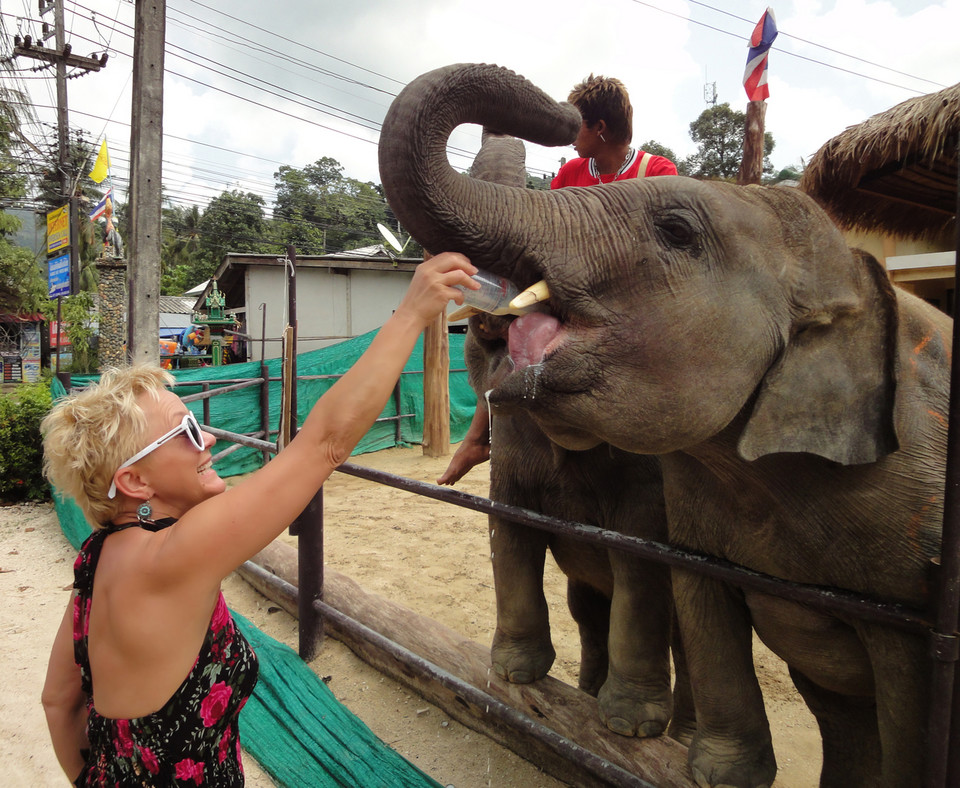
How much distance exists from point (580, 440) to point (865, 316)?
0.67 m

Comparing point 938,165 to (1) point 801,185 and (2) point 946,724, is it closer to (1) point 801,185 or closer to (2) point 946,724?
(1) point 801,185

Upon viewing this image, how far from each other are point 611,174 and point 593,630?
1964 millimetres

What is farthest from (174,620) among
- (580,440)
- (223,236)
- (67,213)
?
(223,236)

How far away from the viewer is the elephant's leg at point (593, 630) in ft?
10.2

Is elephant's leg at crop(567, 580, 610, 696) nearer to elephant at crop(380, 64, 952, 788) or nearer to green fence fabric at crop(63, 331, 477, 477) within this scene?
elephant at crop(380, 64, 952, 788)

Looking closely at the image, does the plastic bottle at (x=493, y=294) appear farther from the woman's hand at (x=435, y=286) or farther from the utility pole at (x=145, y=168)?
the utility pole at (x=145, y=168)

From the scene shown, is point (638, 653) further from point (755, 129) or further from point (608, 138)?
point (755, 129)

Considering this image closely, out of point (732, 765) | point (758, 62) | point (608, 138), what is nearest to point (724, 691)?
point (732, 765)

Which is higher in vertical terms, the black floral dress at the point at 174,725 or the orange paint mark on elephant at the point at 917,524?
the orange paint mark on elephant at the point at 917,524

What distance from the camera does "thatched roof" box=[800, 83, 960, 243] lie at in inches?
61.0

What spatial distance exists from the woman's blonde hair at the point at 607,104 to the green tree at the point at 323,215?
36929 millimetres

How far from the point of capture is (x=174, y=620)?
1.22 metres

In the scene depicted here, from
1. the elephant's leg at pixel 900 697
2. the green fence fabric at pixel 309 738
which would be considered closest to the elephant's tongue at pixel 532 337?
the elephant's leg at pixel 900 697

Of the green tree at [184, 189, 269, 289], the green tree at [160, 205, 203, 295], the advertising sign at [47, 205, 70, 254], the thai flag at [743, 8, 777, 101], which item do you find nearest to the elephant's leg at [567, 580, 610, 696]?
the thai flag at [743, 8, 777, 101]
